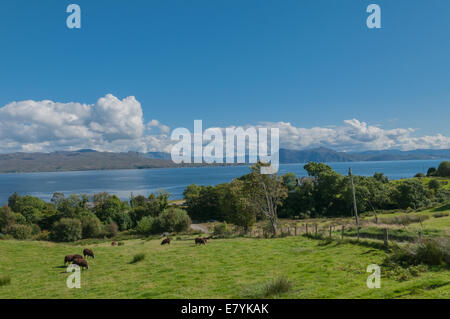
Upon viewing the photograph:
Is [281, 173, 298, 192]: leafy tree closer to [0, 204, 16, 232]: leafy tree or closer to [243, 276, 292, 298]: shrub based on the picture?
[0, 204, 16, 232]: leafy tree

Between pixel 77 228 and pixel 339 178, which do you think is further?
pixel 339 178

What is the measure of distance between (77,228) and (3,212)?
26.2 meters

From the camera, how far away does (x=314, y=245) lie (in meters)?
23.3

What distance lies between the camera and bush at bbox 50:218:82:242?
57178 mm

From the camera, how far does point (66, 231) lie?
5731cm

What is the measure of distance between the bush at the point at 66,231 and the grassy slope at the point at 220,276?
1473 inches

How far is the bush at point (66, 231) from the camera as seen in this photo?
57178mm

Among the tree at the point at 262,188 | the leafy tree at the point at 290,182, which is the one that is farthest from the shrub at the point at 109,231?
the leafy tree at the point at 290,182

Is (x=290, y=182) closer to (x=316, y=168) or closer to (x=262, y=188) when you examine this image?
(x=316, y=168)

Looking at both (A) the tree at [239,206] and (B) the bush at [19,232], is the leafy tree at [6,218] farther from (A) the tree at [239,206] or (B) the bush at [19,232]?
(A) the tree at [239,206]

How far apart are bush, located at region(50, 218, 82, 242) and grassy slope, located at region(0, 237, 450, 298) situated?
3740 centimetres

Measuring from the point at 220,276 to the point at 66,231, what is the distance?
5520cm
